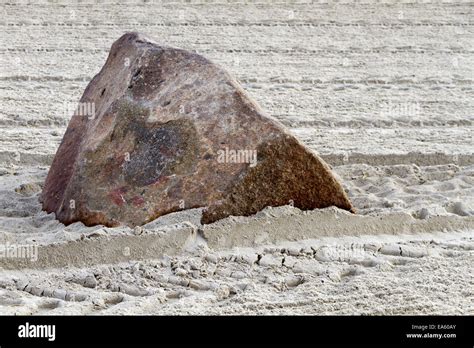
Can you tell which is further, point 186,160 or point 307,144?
point 307,144

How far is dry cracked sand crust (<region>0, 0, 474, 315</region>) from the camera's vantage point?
4.12m

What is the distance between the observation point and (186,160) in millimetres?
4777

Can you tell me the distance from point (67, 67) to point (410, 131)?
353cm

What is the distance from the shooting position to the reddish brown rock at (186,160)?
472 cm

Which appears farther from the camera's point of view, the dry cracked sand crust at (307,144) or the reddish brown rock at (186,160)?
the reddish brown rock at (186,160)

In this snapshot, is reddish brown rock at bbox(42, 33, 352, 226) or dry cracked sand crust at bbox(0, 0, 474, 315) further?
reddish brown rock at bbox(42, 33, 352, 226)

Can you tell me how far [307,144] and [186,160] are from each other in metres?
1.88

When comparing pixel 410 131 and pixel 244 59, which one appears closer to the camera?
pixel 410 131

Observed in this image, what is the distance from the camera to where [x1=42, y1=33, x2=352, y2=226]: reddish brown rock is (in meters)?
4.72

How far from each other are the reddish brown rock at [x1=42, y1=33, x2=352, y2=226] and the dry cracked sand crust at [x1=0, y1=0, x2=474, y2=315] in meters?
0.10

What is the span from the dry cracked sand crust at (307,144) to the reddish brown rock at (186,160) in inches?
4.0

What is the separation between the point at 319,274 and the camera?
14.3 ft
